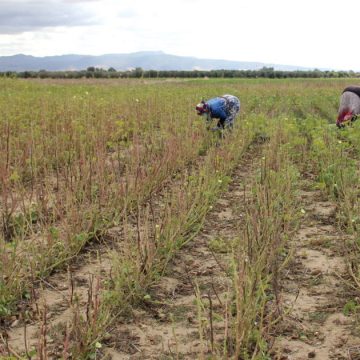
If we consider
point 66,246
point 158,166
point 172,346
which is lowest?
point 172,346

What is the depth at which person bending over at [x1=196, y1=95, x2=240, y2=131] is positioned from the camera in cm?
786

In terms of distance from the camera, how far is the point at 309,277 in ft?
11.8

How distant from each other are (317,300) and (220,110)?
5.13 metres

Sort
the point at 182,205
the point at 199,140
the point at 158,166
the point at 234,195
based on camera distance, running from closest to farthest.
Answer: the point at 182,205
the point at 158,166
the point at 234,195
the point at 199,140

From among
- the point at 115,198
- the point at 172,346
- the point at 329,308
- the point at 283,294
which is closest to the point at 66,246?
the point at 115,198

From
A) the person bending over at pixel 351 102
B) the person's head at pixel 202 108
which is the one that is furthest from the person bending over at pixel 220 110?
the person bending over at pixel 351 102

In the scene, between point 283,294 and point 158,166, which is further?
point 158,166

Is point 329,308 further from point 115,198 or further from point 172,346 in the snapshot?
point 115,198

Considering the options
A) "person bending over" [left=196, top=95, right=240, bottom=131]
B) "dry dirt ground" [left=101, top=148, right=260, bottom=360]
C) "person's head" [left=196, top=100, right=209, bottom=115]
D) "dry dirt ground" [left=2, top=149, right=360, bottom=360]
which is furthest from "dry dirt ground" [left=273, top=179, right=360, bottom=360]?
"person bending over" [left=196, top=95, right=240, bottom=131]

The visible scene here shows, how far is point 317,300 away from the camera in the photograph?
327 centimetres

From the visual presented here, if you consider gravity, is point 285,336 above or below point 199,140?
below

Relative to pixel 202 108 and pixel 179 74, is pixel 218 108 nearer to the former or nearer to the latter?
pixel 202 108

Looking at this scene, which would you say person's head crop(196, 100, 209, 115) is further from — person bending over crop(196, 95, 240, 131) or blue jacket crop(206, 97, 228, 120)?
blue jacket crop(206, 97, 228, 120)

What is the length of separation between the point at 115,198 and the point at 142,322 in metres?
1.63
